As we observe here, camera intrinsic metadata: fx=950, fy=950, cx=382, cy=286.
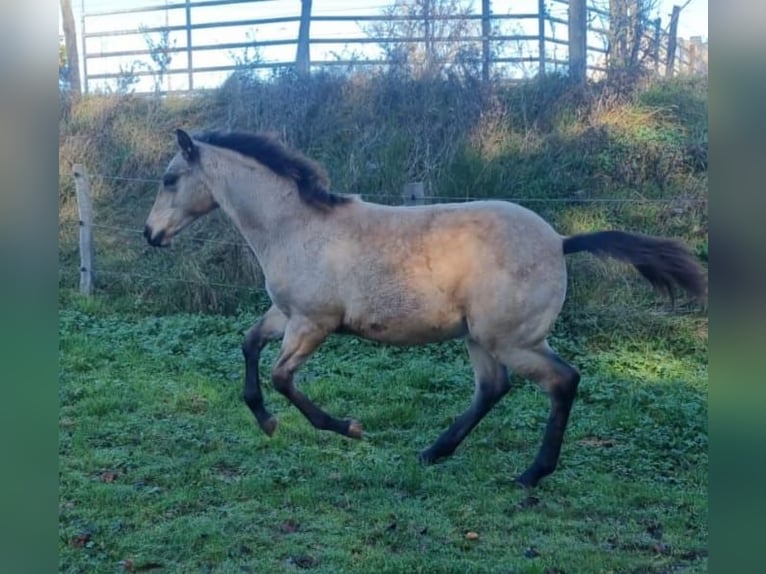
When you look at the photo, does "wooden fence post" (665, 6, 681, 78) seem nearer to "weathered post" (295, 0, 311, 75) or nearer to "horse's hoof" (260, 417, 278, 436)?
"weathered post" (295, 0, 311, 75)

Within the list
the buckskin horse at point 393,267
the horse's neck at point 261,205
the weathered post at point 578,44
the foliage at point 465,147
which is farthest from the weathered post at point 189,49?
the weathered post at point 578,44

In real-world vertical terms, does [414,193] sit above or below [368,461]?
above

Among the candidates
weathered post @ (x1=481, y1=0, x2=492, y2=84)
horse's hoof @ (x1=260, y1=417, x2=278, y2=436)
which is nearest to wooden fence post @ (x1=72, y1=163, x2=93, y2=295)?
horse's hoof @ (x1=260, y1=417, x2=278, y2=436)

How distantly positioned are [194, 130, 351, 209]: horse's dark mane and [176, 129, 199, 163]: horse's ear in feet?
0.19

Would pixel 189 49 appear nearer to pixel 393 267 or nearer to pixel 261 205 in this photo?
pixel 261 205

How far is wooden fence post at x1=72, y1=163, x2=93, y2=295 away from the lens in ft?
17.6

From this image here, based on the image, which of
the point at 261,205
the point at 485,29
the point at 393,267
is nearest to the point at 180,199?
the point at 261,205

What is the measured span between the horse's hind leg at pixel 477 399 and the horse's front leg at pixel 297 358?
22.0 inches

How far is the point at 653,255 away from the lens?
4.19m

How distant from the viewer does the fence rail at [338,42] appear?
16.5ft

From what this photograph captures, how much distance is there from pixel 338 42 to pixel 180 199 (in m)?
1.26

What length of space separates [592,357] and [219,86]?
2.45m
